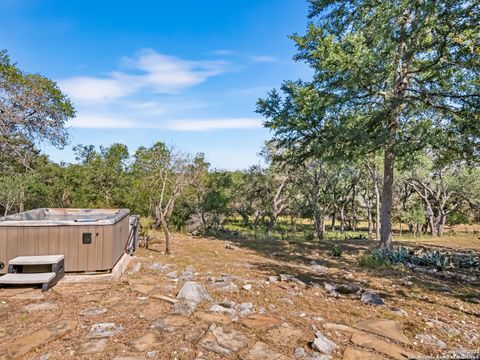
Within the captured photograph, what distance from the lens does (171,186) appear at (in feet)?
53.2

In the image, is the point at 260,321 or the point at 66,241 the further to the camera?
the point at 66,241

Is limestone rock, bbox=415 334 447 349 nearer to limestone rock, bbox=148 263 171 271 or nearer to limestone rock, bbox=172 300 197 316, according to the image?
limestone rock, bbox=172 300 197 316

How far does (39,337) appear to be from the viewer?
3.60 metres

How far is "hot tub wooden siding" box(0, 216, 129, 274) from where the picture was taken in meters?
6.12

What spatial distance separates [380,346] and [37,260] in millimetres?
6040

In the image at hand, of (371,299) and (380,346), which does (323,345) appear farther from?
(371,299)

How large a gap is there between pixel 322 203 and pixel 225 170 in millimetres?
10701

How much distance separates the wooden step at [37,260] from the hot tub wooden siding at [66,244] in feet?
0.61

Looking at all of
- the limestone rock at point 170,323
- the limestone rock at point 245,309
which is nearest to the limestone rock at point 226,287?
the limestone rock at point 245,309

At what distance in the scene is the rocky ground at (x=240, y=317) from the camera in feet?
11.1

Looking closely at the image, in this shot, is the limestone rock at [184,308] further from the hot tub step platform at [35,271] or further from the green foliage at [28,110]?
the green foliage at [28,110]

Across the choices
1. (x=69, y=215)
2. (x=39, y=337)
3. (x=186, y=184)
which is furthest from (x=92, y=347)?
(x=186, y=184)

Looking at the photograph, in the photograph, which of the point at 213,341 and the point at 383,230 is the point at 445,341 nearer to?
the point at 213,341

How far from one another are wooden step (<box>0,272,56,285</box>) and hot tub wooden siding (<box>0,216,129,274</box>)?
685 mm
